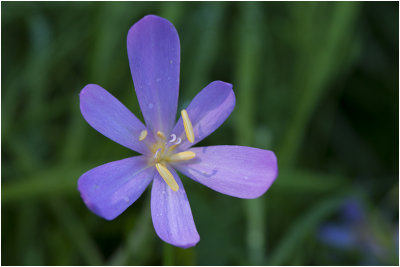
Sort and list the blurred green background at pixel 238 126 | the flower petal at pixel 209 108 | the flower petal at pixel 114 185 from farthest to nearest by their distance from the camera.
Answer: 1. the blurred green background at pixel 238 126
2. the flower petal at pixel 209 108
3. the flower petal at pixel 114 185

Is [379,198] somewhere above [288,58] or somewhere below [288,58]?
below

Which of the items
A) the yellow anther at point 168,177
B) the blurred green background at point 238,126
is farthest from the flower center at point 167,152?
the blurred green background at point 238,126

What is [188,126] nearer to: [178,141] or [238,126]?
[178,141]

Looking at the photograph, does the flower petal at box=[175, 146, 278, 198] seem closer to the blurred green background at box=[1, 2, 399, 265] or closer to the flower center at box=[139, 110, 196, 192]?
the flower center at box=[139, 110, 196, 192]

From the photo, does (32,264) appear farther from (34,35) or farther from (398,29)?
(398,29)

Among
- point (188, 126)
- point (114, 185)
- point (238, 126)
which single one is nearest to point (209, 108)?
point (188, 126)

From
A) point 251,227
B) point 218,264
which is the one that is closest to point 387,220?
point 251,227

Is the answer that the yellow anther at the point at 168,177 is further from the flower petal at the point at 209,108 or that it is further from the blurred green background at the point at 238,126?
the blurred green background at the point at 238,126
